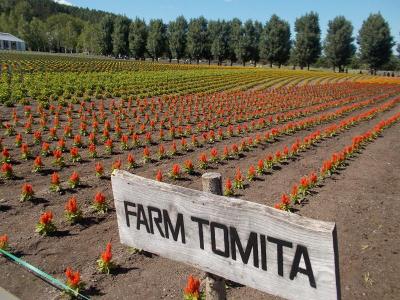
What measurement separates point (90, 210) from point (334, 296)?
610 cm

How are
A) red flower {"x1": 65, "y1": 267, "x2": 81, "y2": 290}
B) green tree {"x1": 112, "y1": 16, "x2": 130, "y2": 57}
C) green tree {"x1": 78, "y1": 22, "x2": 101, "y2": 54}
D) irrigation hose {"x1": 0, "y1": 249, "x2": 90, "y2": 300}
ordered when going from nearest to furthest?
irrigation hose {"x1": 0, "y1": 249, "x2": 90, "y2": 300} < red flower {"x1": 65, "y1": 267, "x2": 81, "y2": 290} < green tree {"x1": 112, "y1": 16, "x2": 130, "y2": 57} < green tree {"x1": 78, "y1": 22, "x2": 101, "y2": 54}

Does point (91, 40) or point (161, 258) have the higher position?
point (91, 40)

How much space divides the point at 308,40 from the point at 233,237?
304ft

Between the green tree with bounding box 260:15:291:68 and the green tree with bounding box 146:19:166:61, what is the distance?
2560cm

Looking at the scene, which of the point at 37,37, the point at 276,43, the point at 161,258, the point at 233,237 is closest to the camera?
the point at 233,237

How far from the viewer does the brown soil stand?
4.75m

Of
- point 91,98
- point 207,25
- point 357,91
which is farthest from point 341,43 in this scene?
point 91,98

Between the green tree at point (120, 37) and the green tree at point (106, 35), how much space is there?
3.04 meters

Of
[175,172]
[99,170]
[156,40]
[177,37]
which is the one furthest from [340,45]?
[99,170]

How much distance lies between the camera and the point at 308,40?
287 feet

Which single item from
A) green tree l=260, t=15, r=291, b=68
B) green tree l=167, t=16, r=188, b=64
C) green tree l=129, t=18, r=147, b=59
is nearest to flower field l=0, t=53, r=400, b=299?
green tree l=260, t=15, r=291, b=68

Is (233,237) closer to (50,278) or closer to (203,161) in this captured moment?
(50,278)

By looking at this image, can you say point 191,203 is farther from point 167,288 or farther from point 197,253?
point 167,288

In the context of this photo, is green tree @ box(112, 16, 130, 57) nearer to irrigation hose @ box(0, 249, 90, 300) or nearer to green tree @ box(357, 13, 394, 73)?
green tree @ box(357, 13, 394, 73)
